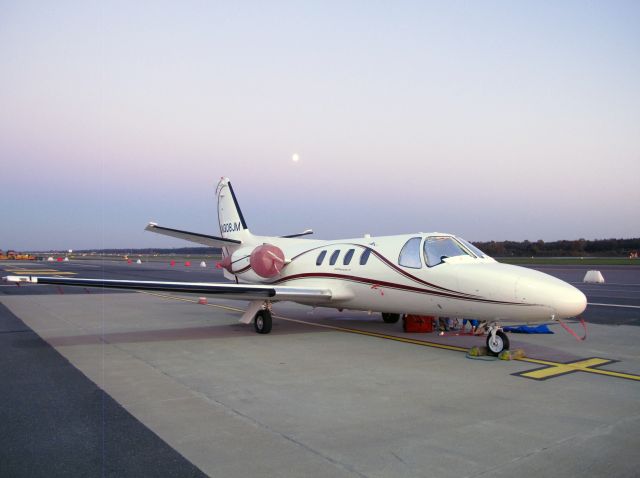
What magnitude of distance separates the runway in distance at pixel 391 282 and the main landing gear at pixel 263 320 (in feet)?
0.08

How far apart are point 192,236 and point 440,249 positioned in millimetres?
8241

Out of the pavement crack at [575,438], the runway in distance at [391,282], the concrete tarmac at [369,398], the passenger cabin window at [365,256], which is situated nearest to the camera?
the pavement crack at [575,438]

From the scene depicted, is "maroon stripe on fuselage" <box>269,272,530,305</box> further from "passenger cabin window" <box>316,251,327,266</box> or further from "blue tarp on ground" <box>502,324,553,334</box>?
"blue tarp on ground" <box>502,324,553,334</box>

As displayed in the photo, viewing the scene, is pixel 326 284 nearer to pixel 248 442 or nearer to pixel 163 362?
pixel 163 362

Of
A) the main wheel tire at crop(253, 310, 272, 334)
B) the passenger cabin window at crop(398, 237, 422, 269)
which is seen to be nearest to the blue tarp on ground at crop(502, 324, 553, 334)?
the passenger cabin window at crop(398, 237, 422, 269)

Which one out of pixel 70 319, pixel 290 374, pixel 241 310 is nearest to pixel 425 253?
pixel 290 374

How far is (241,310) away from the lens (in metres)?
18.3

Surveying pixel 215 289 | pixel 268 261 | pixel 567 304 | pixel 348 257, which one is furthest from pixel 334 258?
pixel 567 304

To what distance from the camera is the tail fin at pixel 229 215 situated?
18.0 metres

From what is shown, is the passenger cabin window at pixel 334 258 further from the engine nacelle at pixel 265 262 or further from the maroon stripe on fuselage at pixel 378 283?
the engine nacelle at pixel 265 262

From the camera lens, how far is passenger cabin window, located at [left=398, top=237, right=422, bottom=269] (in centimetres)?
1111

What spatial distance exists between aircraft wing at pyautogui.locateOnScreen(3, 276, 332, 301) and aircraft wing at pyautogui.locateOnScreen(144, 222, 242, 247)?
3.21m

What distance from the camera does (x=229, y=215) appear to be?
1861cm

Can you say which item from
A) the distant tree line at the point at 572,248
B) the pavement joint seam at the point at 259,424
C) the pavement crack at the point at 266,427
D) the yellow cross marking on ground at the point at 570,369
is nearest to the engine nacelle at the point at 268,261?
the pavement joint seam at the point at 259,424
